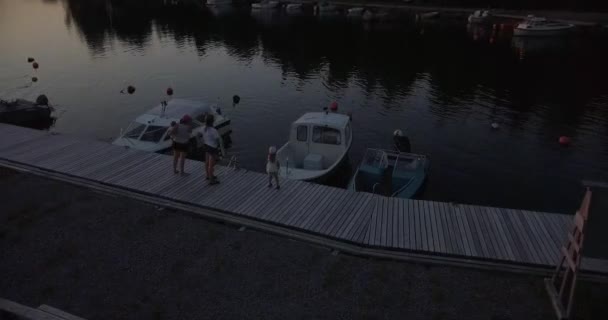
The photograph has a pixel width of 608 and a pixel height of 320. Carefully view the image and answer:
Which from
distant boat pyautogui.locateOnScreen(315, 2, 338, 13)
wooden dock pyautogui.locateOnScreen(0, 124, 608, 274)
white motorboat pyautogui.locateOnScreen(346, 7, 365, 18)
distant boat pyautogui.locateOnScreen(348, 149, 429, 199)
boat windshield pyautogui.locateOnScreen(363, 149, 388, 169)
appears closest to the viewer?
wooden dock pyautogui.locateOnScreen(0, 124, 608, 274)

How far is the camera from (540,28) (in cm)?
6694

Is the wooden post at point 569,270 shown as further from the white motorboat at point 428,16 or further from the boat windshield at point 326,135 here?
the white motorboat at point 428,16

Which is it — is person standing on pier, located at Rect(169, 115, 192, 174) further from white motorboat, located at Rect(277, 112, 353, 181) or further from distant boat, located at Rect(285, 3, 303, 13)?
distant boat, located at Rect(285, 3, 303, 13)

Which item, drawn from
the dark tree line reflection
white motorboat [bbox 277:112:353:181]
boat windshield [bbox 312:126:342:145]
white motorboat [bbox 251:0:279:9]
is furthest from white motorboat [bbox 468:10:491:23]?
boat windshield [bbox 312:126:342:145]

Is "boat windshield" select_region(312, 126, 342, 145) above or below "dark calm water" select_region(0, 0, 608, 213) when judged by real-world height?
above

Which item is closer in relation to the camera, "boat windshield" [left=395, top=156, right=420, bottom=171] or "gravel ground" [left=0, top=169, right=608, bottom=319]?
"gravel ground" [left=0, top=169, right=608, bottom=319]

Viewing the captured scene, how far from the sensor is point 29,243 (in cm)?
1455

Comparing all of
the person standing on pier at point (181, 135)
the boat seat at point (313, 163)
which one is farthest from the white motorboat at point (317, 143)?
the person standing on pier at point (181, 135)

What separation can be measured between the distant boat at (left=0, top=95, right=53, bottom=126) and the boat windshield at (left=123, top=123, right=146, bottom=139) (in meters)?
11.5

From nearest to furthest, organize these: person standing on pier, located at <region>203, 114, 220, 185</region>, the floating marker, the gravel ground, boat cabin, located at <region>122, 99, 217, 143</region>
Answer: the gravel ground < person standing on pier, located at <region>203, 114, 220, 185</region> < boat cabin, located at <region>122, 99, 217, 143</region> < the floating marker

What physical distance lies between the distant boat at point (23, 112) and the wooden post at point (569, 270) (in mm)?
32841

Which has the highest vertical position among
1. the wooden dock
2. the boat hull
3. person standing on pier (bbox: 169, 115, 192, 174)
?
person standing on pier (bbox: 169, 115, 192, 174)

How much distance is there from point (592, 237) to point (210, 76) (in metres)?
42.8

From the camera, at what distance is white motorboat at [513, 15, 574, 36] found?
2640 inches
